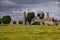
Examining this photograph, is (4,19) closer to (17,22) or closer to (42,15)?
(17,22)

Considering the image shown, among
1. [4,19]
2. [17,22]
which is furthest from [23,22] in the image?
[4,19]

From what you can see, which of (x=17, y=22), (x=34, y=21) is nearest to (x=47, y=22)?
(x=34, y=21)

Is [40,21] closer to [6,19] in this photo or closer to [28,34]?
[6,19]

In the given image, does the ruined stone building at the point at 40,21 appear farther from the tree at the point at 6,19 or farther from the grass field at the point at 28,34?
the grass field at the point at 28,34

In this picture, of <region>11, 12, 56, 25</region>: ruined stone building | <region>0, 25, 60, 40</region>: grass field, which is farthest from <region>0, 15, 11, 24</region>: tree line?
<region>0, 25, 60, 40</region>: grass field

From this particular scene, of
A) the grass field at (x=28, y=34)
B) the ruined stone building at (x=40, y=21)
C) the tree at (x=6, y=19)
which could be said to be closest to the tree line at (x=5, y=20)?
the tree at (x=6, y=19)

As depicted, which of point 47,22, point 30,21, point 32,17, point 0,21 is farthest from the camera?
point 32,17

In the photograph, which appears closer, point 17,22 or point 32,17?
point 17,22

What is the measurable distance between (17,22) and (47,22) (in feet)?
32.2

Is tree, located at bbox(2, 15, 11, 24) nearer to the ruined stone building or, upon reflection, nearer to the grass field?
the ruined stone building

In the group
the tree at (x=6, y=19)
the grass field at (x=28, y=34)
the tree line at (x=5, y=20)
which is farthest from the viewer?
the tree line at (x=5, y=20)

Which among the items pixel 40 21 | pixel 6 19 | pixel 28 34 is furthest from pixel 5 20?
pixel 28 34

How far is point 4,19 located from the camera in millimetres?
50750

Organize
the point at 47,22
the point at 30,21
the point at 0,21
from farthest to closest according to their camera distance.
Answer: the point at 30,21
the point at 0,21
the point at 47,22
